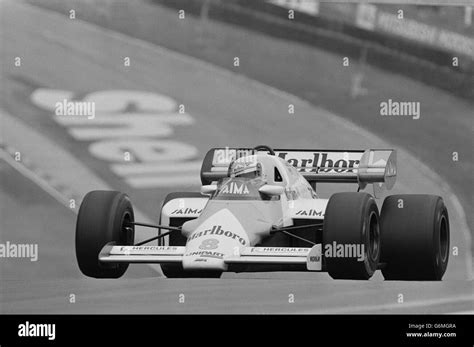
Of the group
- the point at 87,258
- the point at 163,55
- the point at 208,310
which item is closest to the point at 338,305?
the point at 208,310

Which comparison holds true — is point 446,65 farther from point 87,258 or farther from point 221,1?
point 87,258

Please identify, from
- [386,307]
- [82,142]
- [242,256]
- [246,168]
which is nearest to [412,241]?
[386,307]

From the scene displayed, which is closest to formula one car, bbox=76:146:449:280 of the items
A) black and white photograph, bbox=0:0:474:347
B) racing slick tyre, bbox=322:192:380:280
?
racing slick tyre, bbox=322:192:380:280

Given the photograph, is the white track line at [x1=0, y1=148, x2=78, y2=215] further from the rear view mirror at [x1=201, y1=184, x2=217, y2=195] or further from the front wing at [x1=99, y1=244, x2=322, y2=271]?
the front wing at [x1=99, y1=244, x2=322, y2=271]

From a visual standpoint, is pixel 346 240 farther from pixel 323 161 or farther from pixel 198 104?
pixel 198 104

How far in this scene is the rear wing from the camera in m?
14.9

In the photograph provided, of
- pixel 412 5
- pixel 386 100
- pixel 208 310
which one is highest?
pixel 412 5

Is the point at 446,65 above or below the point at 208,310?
above

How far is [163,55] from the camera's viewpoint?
1780cm

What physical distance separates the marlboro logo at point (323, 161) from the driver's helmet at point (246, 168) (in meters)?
1.29

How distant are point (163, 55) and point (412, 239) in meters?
4.94

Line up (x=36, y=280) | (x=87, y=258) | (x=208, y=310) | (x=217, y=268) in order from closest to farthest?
(x=217, y=268) < (x=87, y=258) < (x=208, y=310) < (x=36, y=280)

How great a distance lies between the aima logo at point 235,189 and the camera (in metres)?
13.5

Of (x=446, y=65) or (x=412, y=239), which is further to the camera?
(x=446, y=65)
